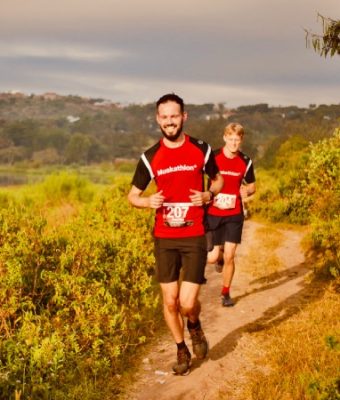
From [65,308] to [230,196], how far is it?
8.89ft

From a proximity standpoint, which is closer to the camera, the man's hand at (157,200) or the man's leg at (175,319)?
the man's hand at (157,200)

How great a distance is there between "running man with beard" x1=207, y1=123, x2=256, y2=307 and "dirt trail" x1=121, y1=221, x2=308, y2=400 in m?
0.50

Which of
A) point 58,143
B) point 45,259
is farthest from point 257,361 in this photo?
point 58,143

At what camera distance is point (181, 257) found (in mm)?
4781

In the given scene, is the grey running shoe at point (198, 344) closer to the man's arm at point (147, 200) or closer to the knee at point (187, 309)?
the knee at point (187, 309)

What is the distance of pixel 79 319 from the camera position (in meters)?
5.25

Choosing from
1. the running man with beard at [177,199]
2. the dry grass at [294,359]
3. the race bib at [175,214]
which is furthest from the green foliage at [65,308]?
the race bib at [175,214]

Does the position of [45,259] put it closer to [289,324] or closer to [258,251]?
[289,324]

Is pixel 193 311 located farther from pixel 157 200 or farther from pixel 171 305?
pixel 157 200

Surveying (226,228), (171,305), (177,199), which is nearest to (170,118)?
(177,199)

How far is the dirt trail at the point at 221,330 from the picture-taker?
4715mm

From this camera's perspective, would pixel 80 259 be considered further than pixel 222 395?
Yes

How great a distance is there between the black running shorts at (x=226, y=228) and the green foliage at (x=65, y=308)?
1020 millimetres

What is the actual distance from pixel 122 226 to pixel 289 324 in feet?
14.2
